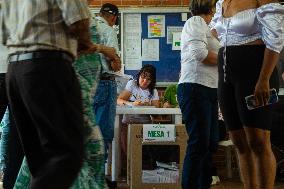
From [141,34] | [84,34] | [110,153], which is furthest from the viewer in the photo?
[141,34]

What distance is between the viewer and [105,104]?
3359 mm

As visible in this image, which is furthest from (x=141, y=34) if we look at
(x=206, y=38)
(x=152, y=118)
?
(x=206, y=38)

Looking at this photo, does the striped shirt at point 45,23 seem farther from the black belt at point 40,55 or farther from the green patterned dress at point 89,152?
the green patterned dress at point 89,152

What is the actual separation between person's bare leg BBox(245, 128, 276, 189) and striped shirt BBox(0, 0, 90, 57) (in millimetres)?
901

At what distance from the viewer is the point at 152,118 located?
4.62 m

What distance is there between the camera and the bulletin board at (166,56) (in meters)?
5.34

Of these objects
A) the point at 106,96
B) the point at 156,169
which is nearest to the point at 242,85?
the point at 106,96

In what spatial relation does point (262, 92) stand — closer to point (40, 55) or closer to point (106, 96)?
point (40, 55)

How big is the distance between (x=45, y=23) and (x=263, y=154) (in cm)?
110

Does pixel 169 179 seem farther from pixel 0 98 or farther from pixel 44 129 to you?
pixel 44 129

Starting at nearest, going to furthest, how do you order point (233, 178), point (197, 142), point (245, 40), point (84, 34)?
point (84, 34) → point (245, 40) → point (197, 142) → point (233, 178)

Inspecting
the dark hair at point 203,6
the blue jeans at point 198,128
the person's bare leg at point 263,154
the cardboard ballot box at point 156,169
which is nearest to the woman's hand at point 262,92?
the person's bare leg at point 263,154

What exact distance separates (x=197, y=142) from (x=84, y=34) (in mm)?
1192

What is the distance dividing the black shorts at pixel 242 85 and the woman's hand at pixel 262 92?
0.11 feet
